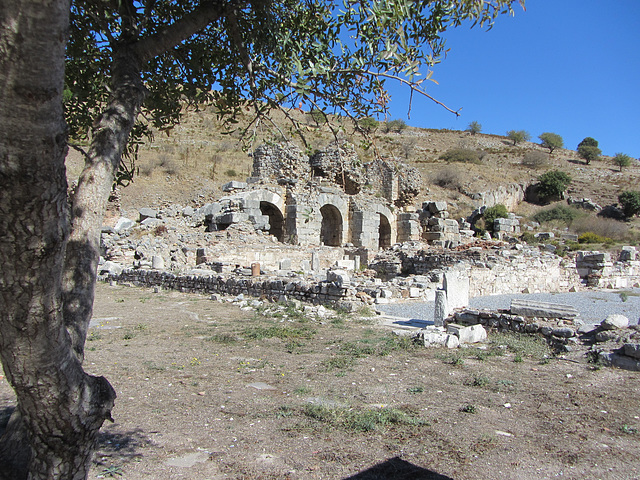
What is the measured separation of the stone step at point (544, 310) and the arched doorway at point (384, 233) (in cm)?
1951

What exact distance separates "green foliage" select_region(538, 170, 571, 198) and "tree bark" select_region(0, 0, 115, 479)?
1971 inches

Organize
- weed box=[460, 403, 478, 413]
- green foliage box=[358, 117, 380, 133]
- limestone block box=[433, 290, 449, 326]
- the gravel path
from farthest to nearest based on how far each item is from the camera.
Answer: the gravel path < limestone block box=[433, 290, 449, 326] < green foliage box=[358, 117, 380, 133] < weed box=[460, 403, 478, 413]

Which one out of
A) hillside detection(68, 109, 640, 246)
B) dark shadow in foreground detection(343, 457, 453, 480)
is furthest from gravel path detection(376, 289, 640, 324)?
hillside detection(68, 109, 640, 246)

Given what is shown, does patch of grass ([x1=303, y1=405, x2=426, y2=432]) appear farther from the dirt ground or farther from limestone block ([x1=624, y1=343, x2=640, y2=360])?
limestone block ([x1=624, y1=343, x2=640, y2=360])

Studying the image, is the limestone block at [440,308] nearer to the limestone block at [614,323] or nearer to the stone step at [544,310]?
the stone step at [544,310]

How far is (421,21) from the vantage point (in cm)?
458

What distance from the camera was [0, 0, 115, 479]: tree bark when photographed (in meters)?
1.61

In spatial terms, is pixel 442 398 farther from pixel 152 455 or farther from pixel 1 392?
pixel 1 392

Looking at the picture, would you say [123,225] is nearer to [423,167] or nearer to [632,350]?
[632,350]

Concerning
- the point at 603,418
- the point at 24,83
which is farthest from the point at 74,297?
the point at 603,418

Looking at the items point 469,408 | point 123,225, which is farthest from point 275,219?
point 469,408

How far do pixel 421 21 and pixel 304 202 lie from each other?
18866mm

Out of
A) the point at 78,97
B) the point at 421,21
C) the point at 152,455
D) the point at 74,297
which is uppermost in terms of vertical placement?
the point at 421,21

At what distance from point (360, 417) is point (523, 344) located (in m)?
4.05
